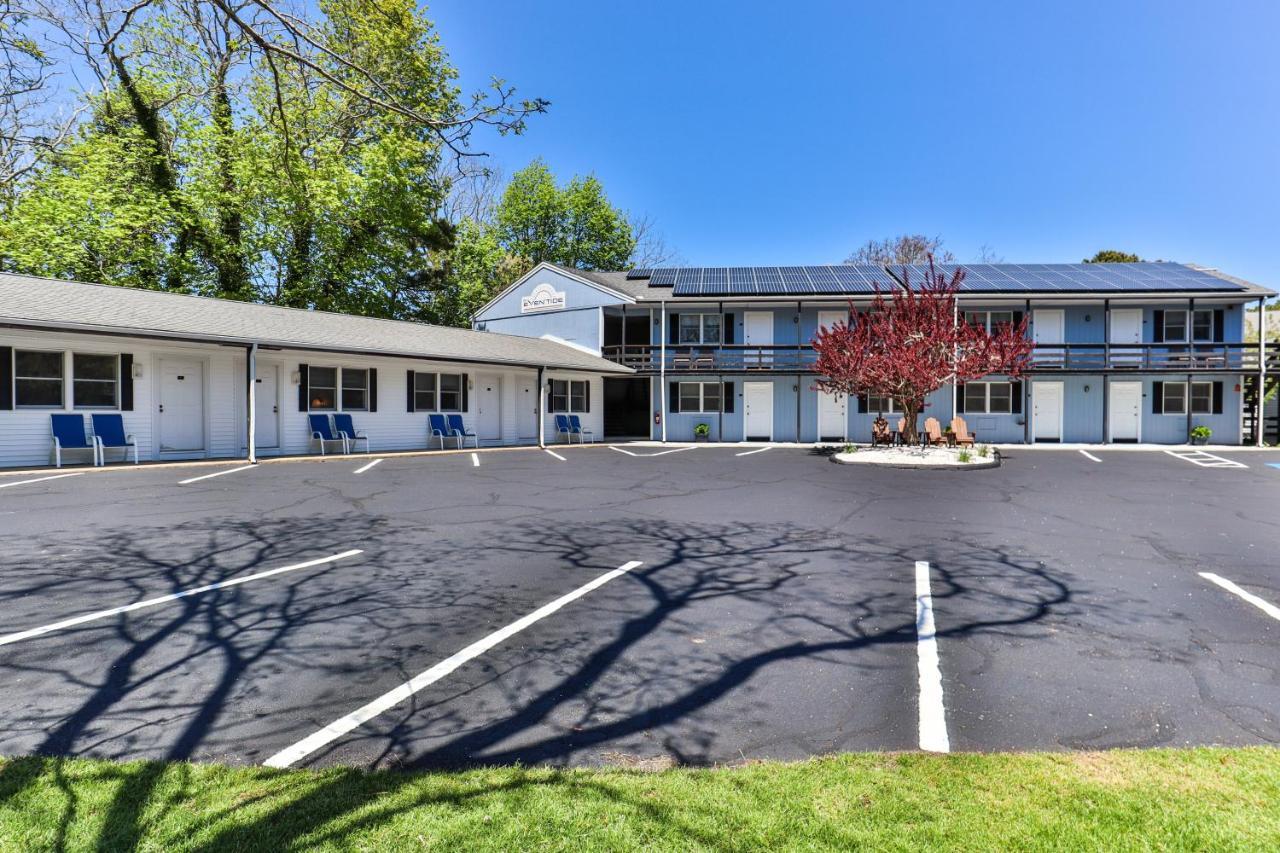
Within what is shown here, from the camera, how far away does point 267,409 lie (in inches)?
647

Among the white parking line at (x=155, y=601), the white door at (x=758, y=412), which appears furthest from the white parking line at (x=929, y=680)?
the white door at (x=758, y=412)

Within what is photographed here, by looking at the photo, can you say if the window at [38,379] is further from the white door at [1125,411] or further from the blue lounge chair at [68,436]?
the white door at [1125,411]

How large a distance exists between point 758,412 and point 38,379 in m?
21.5

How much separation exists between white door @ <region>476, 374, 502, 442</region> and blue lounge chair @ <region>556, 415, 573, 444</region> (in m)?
2.33

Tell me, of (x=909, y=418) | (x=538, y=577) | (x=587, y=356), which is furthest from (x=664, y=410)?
(x=538, y=577)

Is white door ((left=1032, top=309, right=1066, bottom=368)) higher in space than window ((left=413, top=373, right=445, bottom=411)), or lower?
higher

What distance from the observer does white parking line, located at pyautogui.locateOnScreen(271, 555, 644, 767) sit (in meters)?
2.73

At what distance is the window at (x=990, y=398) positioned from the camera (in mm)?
24531

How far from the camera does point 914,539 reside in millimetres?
7273

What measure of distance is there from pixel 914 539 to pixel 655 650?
456 centimetres

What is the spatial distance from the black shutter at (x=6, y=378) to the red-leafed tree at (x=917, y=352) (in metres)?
19.7

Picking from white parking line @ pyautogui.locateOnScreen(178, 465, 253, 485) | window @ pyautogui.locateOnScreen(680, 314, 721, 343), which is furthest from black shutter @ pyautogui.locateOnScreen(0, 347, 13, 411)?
window @ pyautogui.locateOnScreen(680, 314, 721, 343)

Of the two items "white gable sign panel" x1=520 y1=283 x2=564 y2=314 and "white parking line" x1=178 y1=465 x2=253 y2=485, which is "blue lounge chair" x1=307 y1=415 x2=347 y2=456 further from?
"white gable sign panel" x1=520 y1=283 x2=564 y2=314

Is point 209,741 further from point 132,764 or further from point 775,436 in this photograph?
point 775,436
